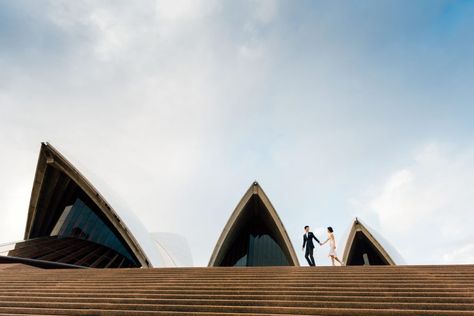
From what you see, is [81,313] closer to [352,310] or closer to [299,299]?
[299,299]

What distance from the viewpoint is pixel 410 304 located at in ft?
7.63

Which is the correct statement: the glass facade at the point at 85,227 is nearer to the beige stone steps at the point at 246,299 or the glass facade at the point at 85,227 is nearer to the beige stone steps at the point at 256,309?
the beige stone steps at the point at 246,299

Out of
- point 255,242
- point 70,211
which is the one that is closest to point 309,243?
point 255,242

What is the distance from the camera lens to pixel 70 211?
1348cm

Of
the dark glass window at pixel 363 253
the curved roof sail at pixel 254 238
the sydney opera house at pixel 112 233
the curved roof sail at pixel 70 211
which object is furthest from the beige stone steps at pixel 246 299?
the dark glass window at pixel 363 253

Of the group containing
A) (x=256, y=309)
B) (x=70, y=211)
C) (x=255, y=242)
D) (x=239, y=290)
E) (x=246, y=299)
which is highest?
(x=70, y=211)

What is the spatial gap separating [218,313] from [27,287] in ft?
10.0

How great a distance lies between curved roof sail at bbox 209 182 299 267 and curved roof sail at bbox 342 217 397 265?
3.45 metres

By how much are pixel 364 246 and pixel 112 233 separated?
13886mm

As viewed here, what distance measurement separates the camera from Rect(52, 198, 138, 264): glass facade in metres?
13.0

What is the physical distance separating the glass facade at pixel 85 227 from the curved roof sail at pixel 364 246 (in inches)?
451

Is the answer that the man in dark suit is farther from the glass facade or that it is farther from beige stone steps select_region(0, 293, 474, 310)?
the glass facade

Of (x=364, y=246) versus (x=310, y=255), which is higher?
(x=364, y=246)

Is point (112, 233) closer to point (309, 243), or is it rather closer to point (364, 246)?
point (309, 243)
